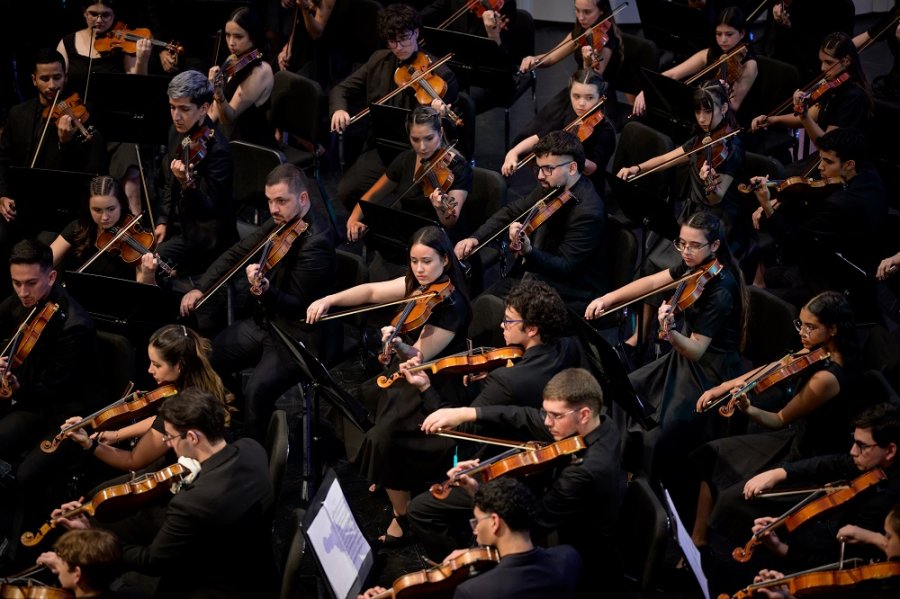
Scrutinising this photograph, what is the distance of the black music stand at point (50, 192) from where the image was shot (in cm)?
636

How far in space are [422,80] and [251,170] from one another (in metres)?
1.23

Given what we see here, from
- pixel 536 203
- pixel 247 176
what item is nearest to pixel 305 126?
pixel 247 176

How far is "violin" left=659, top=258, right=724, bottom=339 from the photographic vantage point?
5363 mm

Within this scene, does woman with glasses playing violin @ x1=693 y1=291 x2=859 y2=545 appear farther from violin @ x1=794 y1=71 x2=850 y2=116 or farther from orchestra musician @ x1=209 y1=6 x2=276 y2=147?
orchestra musician @ x1=209 y1=6 x2=276 y2=147

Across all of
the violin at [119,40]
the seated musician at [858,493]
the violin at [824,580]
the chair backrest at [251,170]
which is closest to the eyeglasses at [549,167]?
the chair backrest at [251,170]

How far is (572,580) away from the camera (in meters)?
4.07

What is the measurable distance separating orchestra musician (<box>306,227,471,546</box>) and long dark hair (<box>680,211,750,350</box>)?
1127mm

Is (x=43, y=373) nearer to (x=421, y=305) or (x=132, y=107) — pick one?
(x=421, y=305)

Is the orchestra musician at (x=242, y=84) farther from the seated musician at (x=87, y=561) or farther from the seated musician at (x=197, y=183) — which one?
the seated musician at (x=87, y=561)

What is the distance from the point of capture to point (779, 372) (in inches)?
195

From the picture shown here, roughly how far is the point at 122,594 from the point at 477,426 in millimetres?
1595

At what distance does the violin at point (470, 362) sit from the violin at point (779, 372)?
932 millimetres

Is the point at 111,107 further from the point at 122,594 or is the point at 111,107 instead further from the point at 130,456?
the point at 122,594

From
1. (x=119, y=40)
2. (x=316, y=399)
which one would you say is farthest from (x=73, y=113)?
(x=316, y=399)
